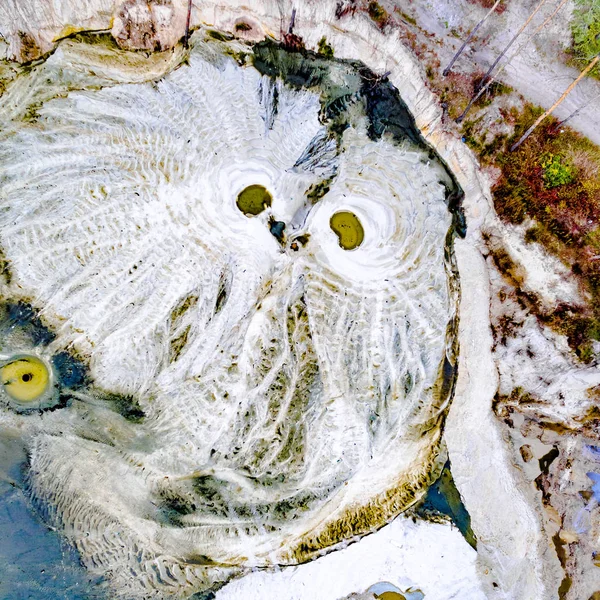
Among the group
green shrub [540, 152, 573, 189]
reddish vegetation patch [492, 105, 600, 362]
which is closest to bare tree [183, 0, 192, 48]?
reddish vegetation patch [492, 105, 600, 362]

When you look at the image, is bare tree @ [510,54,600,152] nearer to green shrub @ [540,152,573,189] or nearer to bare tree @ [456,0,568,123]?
green shrub @ [540,152,573,189]

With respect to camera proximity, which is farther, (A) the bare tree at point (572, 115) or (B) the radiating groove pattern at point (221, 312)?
(A) the bare tree at point (572, 115)

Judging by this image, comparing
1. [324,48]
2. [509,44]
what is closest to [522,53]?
[509,44]

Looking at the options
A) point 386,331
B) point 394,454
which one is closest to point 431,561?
point 394,454

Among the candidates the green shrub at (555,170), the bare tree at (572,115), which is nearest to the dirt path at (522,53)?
the bare tree at (572,115)

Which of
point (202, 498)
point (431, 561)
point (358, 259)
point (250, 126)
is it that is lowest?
point (202, 498)

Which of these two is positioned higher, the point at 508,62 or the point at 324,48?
the point at 508,62

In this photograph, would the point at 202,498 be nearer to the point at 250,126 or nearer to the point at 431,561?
the point at 431,561

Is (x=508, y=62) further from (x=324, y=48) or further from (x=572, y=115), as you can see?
(x=324, y=48)

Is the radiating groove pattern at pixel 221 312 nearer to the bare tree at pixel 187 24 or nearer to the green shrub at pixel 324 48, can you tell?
the bare tree at pixel 187 24
